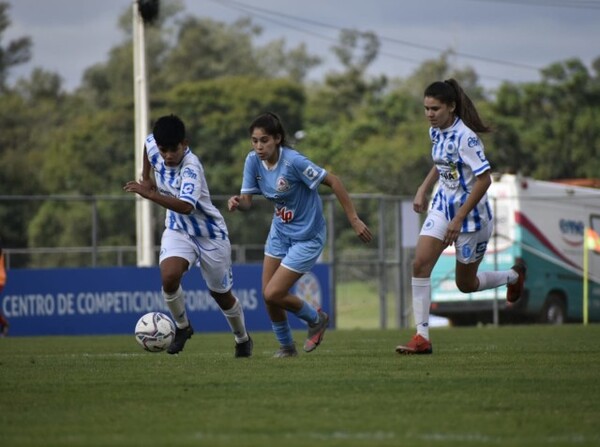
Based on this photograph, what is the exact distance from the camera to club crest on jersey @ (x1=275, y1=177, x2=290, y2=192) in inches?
427

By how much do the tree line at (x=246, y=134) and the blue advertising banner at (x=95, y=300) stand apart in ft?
40.5

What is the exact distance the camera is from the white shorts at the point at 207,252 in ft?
35.9

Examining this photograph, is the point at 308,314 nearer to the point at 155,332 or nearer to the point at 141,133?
the point at 155,332

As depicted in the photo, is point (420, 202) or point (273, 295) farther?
point (420, 202)

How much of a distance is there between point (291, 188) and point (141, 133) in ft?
62.7

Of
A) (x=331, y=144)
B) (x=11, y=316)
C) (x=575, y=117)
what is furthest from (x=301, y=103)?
(x=11, y=316)

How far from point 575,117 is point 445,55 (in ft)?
76.7

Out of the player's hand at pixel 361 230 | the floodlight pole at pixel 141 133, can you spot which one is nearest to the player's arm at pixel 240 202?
the player's hand at pixel 361 230

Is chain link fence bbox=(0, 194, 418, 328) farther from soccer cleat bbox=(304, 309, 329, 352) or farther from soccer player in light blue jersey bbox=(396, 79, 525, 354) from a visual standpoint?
soccer player in light blue jersey bbox=(396, 79, 525, 354)

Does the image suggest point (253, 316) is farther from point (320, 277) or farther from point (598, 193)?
point (598, 193)

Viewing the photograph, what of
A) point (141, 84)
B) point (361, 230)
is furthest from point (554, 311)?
point (361, 230)

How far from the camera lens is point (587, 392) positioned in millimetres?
8305

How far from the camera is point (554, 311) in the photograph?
2709 cm

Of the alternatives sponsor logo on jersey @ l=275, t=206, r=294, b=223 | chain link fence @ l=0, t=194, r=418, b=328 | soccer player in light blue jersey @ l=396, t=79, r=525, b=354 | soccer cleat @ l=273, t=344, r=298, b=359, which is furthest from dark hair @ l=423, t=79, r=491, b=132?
chain link fence @ l=0, t=194, r=418, b=328
